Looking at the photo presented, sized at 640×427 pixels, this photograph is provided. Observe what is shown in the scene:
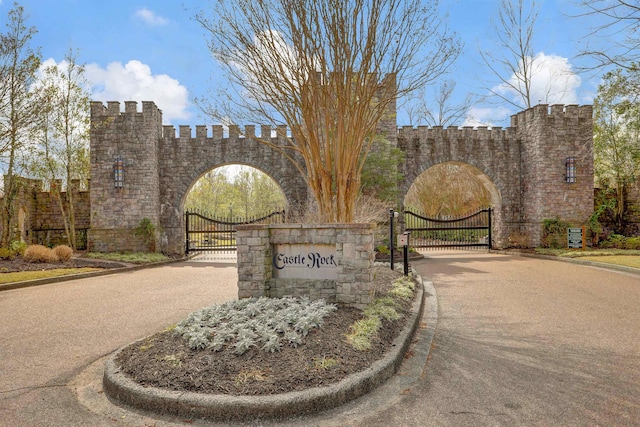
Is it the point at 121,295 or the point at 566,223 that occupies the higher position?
the point at 566,223

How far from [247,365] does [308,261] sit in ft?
7.37

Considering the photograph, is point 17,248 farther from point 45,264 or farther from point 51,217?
point 51,217

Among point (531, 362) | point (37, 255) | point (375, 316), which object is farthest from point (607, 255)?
point (37, 255)

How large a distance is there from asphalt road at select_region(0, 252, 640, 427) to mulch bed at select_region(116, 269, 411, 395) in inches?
11.7

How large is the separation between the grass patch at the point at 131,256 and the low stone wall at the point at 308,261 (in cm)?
916

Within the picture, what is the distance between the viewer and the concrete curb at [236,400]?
2.82 meters

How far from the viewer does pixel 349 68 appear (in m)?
6.68

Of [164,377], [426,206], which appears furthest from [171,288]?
[426,206]

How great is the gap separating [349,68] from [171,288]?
5.83 metres

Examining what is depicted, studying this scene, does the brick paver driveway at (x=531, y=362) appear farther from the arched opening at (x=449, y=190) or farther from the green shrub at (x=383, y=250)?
the arched opening at (x=449, y=190)

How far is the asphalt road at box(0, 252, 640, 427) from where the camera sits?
2920mm

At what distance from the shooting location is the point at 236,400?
2.85 metres

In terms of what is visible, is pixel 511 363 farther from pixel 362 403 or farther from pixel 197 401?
pixel 197 401

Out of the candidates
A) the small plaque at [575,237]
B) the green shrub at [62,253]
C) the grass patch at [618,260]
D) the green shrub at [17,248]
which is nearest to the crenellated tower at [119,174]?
the green shrub at [17,248]
